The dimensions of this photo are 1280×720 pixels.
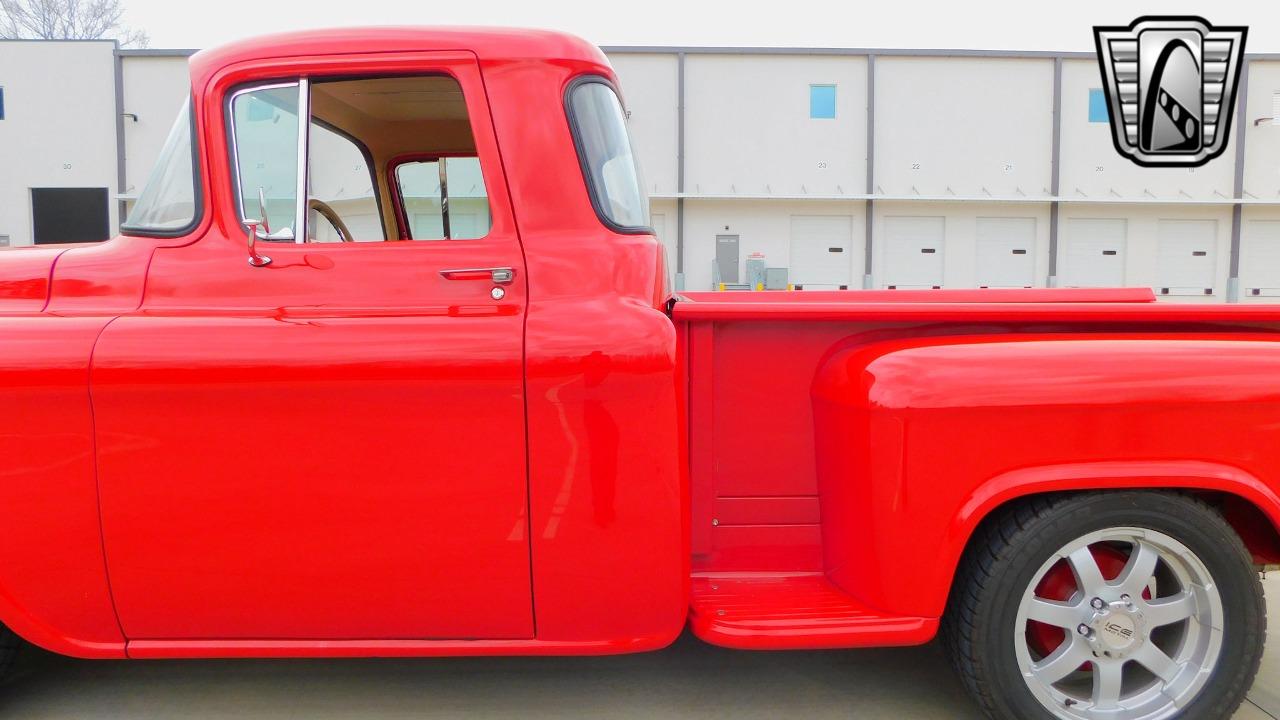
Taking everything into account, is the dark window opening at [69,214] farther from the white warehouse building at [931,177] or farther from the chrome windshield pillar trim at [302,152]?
the chrome windshield pillar trim at [302,152]

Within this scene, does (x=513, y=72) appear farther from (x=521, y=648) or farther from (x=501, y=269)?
(x=521, y=648)

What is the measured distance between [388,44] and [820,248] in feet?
59.9

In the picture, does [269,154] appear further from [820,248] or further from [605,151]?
[820,248]

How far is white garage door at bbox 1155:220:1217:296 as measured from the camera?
19734 mm

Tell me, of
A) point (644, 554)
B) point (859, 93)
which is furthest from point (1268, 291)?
point (644, 554)

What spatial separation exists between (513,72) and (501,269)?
540 millimetres

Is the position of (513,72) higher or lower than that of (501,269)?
higher

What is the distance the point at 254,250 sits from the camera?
200 cm

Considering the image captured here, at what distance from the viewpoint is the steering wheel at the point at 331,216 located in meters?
2.17

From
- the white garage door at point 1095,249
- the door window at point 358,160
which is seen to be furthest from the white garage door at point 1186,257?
the door window at point 358,160

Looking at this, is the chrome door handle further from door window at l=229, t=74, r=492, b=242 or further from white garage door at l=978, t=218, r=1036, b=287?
white garage door at l=978, t=218, r=1036, b=287

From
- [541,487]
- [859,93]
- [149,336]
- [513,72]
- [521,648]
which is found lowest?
[521,648]

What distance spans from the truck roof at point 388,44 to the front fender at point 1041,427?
1249 millimetres

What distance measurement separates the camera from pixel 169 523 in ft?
6.29
